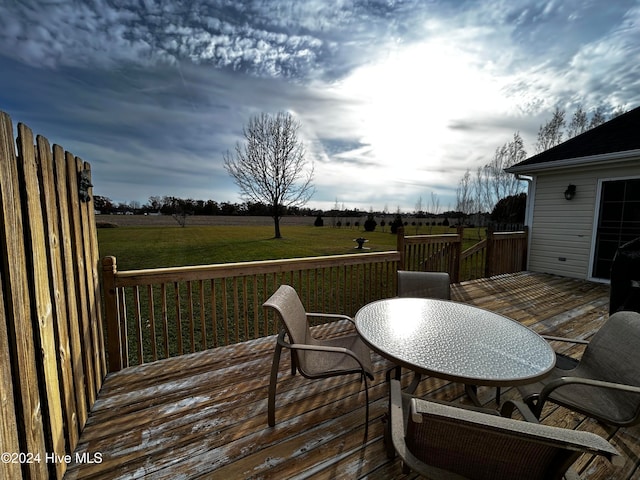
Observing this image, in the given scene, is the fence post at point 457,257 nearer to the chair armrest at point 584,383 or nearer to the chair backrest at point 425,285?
the chair backrest at point 425,285

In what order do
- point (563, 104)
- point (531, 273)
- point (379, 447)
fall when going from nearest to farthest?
point (379, 447), point (531, 273), point (563, 104)

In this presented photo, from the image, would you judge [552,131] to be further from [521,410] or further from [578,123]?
[521,410]

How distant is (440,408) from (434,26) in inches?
188

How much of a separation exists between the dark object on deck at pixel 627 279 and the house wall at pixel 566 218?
3587mm

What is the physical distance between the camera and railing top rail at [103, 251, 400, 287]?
2.39m

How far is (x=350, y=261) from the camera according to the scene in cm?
357

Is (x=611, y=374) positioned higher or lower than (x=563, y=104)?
lower

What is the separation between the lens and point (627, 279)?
2.96 metres

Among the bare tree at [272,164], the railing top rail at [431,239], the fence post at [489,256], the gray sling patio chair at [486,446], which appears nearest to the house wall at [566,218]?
the fence post at [489,256]

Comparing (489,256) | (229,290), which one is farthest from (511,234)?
(229,290)

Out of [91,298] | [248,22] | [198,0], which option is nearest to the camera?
[91,298]

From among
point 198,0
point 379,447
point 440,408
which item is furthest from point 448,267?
point 198,0

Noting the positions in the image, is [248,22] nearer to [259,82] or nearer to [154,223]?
[259,82]

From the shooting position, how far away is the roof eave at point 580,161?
16.5ft
